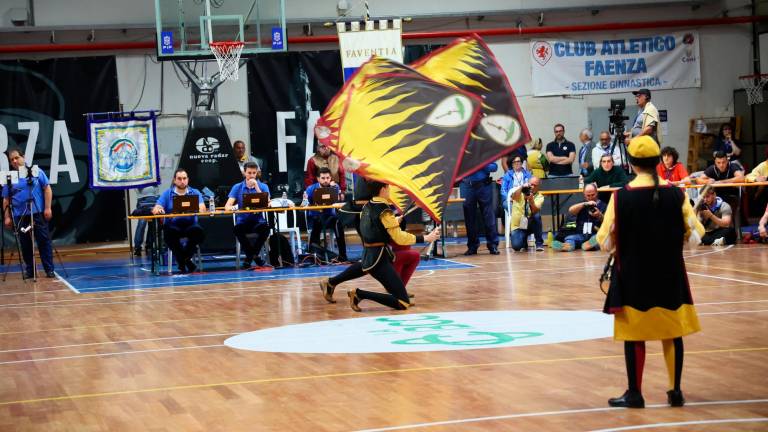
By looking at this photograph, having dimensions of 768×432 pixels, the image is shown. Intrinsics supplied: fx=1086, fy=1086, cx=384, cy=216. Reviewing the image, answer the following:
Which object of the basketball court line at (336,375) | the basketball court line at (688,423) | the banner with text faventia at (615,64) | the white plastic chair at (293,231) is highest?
the banner with text faventia at (615,64)

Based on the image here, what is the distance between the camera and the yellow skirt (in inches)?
233

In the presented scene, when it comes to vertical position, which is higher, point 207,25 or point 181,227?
point 207,25

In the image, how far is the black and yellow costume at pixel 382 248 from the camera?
416 inches

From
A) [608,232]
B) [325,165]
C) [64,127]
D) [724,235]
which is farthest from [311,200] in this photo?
[608,232]

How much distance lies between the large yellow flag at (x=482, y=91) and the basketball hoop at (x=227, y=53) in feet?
11.5

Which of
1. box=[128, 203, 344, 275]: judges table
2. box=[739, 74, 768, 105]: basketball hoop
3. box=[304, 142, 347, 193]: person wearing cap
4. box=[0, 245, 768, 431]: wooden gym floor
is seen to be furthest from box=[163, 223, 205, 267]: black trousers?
box=[739, 74, 768, 105]: basketball hoop

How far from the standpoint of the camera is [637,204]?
19.7 feet

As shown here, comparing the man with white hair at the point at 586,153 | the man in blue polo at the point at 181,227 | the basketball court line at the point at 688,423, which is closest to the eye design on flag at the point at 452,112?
the man in blue polo at the point at 181,227

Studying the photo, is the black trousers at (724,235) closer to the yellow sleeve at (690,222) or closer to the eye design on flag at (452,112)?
the eye design on flag at (452,112)

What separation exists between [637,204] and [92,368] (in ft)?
14.3

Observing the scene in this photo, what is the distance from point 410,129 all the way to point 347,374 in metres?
7.95

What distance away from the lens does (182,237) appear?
16.0 m

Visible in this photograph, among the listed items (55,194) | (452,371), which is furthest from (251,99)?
(452,371)

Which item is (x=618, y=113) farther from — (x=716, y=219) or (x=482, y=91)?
(x=482, y=91)
